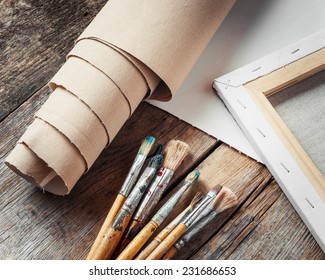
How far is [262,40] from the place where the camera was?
3.34 ft

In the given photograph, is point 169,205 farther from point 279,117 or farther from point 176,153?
point 279,117

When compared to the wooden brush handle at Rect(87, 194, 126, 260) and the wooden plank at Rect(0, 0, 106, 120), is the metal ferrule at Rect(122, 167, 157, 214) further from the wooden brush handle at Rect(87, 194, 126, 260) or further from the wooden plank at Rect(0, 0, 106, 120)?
the wooden plank at Rect(0, 0, 106, 120)

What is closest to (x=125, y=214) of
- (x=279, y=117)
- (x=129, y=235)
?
(x=129, y=235)

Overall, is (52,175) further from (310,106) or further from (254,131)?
(310,106)

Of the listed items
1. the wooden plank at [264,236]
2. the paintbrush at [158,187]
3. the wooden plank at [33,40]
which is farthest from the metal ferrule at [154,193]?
the wooden plank at [33,40]

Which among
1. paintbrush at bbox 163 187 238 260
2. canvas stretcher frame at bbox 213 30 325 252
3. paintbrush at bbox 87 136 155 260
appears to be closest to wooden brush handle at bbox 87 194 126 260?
paintbrush at bbox 87 136 155 260

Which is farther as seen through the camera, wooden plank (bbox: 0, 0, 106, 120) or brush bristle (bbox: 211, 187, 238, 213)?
wooden plank (bbox: 0, 0, 106, 120)

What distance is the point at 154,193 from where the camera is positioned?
83 cm

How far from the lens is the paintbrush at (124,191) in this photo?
787 mm

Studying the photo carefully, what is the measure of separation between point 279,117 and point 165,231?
10.9 inches

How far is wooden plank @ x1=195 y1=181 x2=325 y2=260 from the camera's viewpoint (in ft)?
2.72

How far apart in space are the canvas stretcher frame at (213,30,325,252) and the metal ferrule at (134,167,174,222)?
166mm

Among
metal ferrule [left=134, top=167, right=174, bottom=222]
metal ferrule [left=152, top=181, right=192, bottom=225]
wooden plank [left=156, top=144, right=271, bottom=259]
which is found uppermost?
metal ferrule [left=134, top=167, right=174, bottom=222]
